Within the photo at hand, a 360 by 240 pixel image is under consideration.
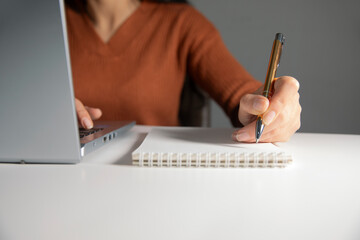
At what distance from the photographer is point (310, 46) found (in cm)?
152

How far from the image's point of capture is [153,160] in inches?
14.5

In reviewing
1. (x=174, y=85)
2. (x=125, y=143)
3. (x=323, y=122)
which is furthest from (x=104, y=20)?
(x=323, y=122)

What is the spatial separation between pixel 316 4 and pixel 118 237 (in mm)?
1640

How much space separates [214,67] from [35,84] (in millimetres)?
625

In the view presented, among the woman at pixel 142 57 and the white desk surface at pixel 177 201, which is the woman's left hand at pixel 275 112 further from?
the woman at pixel 142 57

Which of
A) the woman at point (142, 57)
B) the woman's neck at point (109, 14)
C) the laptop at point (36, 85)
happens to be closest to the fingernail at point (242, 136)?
the laptop at point (36, 85)

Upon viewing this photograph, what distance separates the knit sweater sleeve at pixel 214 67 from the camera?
79 centimetres

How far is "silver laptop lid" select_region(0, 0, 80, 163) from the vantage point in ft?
0.97

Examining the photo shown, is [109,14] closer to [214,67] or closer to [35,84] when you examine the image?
[214,67]

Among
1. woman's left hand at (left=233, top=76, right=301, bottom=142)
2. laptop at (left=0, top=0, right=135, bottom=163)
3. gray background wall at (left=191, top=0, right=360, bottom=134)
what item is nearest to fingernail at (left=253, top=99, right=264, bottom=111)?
woman's left hand at (left=233, top=76, right=301, bottom=142)

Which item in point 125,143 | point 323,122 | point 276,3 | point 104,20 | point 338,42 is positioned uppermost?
point 276,3

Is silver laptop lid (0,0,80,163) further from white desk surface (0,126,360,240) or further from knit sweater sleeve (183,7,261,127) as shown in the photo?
knit sweater sleeve (183,7,261,127)

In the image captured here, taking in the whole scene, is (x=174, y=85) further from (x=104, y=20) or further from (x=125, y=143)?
(x=125, y=143)

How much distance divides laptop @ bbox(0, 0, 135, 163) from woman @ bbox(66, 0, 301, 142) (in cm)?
56
